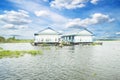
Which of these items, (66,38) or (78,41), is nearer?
(78,41)

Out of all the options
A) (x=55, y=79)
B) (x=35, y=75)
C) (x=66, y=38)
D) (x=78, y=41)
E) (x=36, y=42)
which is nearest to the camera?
(x=55, y=79)

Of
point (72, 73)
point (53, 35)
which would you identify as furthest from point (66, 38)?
point (72, 73)

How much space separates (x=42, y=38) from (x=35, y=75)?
51.1 m

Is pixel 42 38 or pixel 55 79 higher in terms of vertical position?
pixel 42 38

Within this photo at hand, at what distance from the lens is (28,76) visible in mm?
15141

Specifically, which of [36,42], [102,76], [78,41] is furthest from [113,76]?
[78,41]

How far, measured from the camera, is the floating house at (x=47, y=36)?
66188 mm

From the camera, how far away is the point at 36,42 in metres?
64.8

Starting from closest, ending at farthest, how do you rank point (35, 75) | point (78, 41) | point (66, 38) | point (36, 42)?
point (35, 75)
point (36, 42)
point (78, 41)
point (66, 38)

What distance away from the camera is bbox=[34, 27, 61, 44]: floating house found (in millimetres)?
66188

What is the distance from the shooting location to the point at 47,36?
6694 cm

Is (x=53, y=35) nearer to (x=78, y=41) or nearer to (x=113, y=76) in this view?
A: (x=78, y=41)

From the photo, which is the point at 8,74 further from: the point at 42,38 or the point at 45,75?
the point at 42,38

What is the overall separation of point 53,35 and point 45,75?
2049 inches
